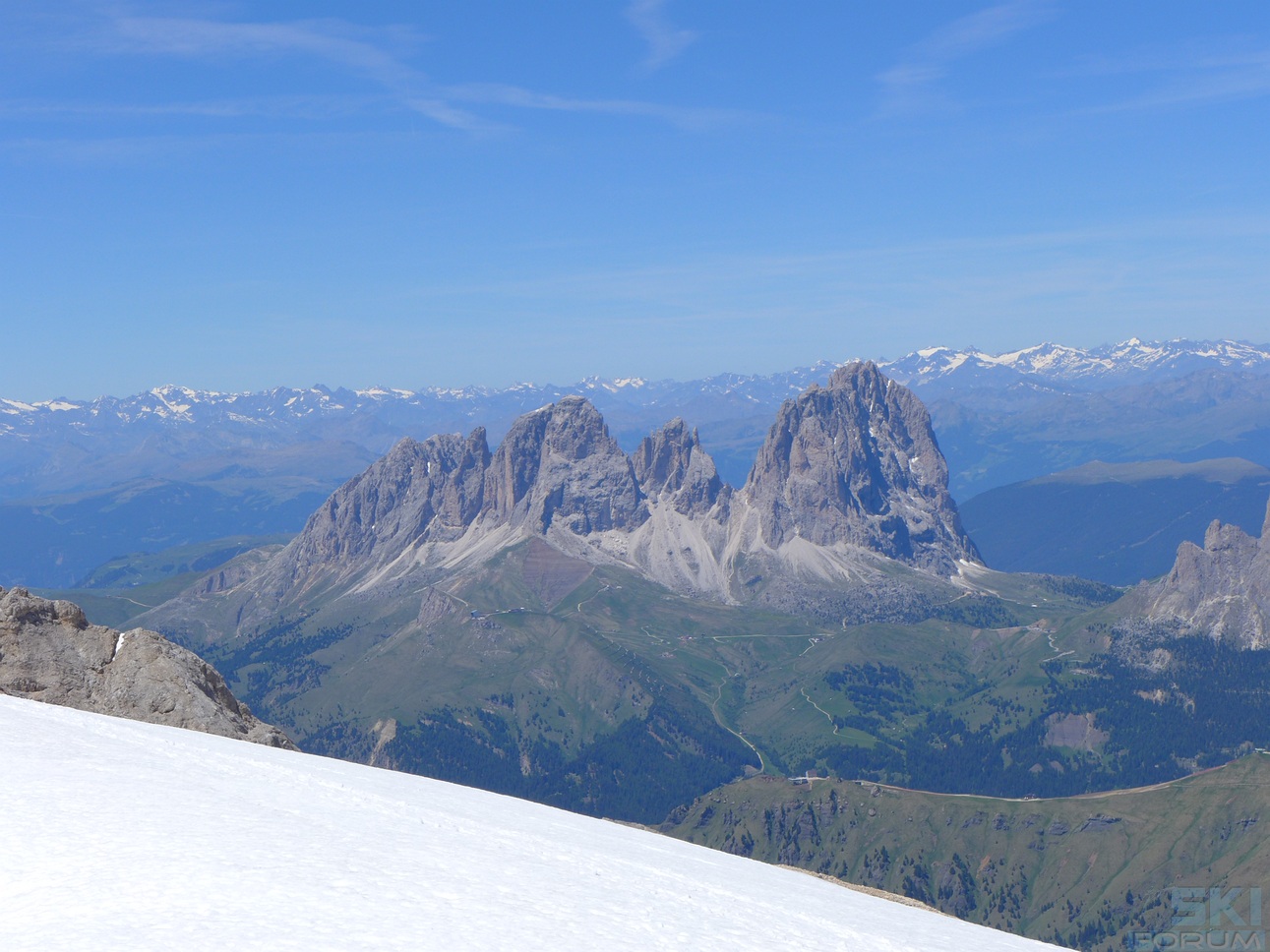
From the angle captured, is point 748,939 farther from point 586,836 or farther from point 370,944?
point 586,836

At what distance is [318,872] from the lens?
32750 millimetres

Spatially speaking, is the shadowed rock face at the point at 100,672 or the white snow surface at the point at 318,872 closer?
the white snow surface at the point at 318,872

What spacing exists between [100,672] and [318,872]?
3551cm

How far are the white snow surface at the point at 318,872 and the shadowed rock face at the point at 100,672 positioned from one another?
7160mm

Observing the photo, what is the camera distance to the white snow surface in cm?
2836

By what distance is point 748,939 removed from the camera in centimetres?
3472

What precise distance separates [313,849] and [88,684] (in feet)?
106

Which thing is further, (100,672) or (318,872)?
(100,672)

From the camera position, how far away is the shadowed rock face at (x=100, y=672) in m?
60.2

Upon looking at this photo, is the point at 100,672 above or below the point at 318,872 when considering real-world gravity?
below

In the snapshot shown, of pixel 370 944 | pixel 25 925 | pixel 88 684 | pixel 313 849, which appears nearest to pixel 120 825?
pixel 313 849

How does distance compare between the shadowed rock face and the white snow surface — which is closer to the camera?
the white snow surface

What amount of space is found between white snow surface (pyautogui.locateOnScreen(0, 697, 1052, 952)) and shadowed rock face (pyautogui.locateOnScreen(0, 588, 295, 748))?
7160mm

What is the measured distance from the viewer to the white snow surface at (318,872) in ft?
93.0
